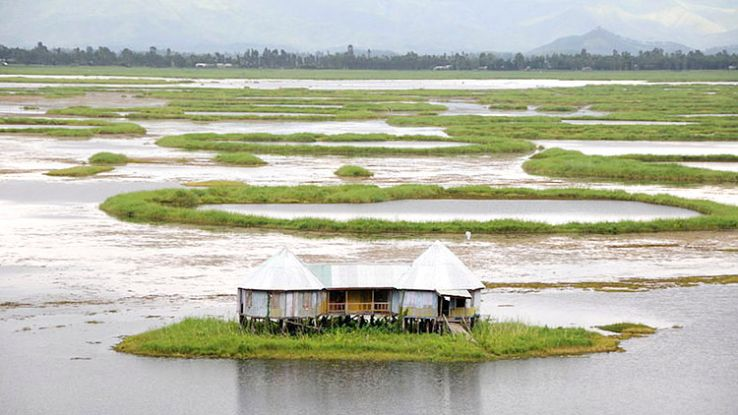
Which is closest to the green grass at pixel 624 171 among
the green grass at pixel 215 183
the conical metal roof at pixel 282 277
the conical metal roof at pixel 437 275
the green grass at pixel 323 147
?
the green grass at pixel 323 147

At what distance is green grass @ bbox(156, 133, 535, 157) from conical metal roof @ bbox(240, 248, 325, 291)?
34231mm

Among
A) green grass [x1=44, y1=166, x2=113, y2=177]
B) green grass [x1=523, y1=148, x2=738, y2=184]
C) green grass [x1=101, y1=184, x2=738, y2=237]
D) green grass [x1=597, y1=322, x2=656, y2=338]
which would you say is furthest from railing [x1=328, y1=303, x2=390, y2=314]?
green grass [x1=523, y1=148, x2=738, y2=184]

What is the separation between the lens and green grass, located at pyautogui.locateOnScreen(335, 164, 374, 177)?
4838 cm

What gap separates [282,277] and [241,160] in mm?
30459

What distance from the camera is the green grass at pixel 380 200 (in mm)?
36219

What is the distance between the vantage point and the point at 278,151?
5850 centimetres

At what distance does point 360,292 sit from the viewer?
24141mm

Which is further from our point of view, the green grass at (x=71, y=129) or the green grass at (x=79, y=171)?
the green grass at (x=71, y=129)

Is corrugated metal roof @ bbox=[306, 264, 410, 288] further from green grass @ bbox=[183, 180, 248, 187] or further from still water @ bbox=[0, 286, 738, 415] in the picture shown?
green grass @ bbox=[183, 180, 248, 187]

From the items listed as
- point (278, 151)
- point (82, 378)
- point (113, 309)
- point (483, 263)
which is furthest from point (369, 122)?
point (82, 378)

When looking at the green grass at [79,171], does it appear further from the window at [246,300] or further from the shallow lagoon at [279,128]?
the window at [246,300]

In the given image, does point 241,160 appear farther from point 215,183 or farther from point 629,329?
point 629,329

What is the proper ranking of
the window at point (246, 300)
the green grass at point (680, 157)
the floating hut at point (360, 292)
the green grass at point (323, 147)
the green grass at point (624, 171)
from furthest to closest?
the green grass at point (323, 147)
the green grass at point (680, 157)
the green grass at point (624, 171)
the window at point (246, 300)
the floating hut at point (360, 292)

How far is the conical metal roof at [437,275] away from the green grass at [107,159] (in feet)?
99.4
